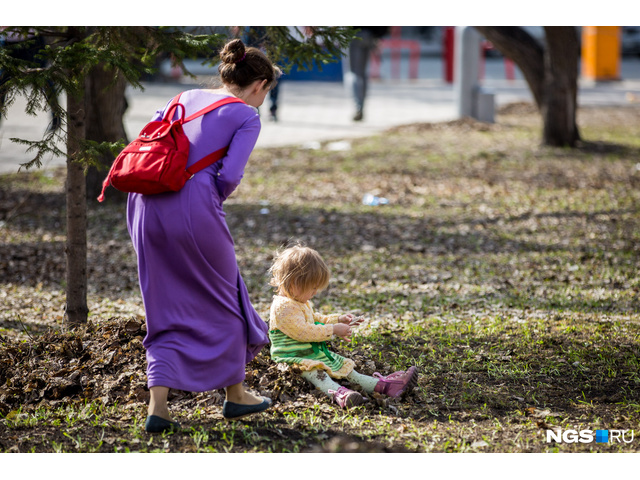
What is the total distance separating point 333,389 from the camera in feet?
12.8

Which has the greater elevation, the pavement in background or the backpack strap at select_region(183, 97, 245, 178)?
the backpack strap at select_region(183, 97, 245, 178)

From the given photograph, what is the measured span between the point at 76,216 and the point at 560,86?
30.5 ft

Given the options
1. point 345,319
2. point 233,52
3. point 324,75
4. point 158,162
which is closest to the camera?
point 158,162

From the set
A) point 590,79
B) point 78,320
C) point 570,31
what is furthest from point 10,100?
point 590,79

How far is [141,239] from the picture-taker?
3.36 meters

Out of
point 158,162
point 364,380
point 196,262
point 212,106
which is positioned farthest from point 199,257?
point 364,380

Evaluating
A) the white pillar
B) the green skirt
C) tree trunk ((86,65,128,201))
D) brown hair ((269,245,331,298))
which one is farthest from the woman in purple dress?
the white pillar

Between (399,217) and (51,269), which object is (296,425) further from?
(399,217)

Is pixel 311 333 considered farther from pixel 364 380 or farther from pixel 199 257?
pixel 199 257

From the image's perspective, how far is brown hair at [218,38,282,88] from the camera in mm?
3482

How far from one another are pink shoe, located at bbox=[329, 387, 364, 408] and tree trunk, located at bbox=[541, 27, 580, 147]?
9.17 m

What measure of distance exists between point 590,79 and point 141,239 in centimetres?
2337

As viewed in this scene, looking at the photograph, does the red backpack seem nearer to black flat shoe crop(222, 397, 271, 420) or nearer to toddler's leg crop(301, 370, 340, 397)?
black flat shoe crop(222, 397, 271, 420)

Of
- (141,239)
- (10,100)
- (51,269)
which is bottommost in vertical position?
(51,269)
